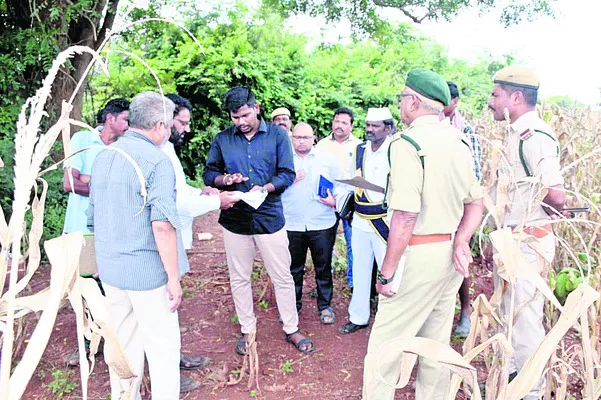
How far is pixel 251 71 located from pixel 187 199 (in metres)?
6.22

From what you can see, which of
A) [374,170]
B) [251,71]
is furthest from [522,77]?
[251,71]

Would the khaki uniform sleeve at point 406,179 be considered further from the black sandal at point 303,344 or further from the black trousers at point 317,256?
the black trousers at point 317,256

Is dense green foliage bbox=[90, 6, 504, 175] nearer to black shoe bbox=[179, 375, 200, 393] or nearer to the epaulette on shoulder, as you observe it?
black shoe bbox=[179, 375, 200, 393]

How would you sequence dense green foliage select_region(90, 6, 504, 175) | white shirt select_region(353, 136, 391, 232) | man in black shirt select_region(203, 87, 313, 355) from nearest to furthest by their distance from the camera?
man in black shirt select_region(203, 87, 313, 355) < white shirt select_region(353, 136, 391, 232) < dense green foliage select_region(90, 6, 504, 175)

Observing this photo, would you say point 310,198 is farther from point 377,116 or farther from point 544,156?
point 544,156

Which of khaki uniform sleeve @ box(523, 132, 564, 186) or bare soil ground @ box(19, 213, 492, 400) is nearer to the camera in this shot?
khaki uniform sleeve @ box(523, 132, 564, 186)

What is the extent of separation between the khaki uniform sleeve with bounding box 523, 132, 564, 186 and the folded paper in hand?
156 cm

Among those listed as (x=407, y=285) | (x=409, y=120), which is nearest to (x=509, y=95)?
(x=409, y=120)

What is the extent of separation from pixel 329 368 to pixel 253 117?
5.72 ft

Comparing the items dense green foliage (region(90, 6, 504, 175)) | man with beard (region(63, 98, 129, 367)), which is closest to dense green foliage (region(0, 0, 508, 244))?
dense green foliage (region(90, 6, 504, 175))

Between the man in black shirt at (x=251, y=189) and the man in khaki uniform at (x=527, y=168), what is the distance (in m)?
1.43

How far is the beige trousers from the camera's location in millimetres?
2385

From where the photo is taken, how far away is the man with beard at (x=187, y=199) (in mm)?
2854

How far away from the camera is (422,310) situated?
7.73 feet
